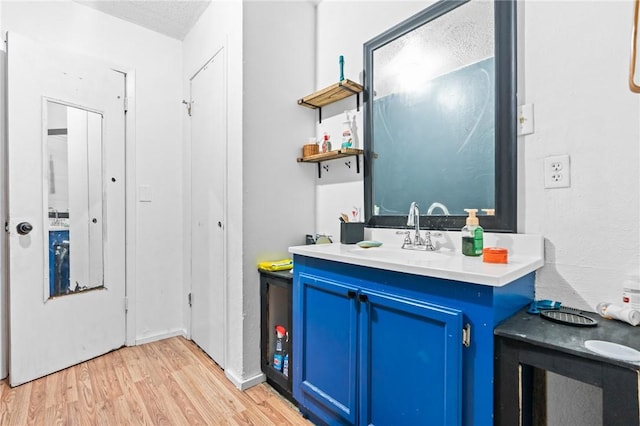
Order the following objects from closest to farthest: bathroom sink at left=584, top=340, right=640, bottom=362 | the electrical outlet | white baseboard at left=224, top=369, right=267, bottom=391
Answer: bathroom sink at left=584, top=340, right=640, bottom=362 → the electrical outlet → white baseboard at left=224, top=369, right=267, bottom=391

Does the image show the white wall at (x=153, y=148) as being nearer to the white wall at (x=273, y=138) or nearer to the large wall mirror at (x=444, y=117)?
the white wall at (x=273, y=138)

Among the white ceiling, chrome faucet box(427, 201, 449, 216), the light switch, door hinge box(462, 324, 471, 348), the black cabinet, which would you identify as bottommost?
the black cabinet

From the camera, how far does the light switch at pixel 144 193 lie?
2400 mm

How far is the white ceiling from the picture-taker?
2.16 m

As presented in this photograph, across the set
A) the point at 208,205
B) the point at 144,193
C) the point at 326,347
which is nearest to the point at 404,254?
the point at 326,347

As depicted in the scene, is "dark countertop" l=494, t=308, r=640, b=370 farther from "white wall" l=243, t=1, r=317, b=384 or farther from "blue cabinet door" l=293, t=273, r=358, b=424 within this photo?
"white wall" l=243, t=1, r=317, b=384

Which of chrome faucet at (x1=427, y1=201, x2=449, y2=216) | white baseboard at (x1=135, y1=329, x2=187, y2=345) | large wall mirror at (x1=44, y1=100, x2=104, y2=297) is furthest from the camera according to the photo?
white baseboard at (x1=135, y1=329, x2=187, y2=345)

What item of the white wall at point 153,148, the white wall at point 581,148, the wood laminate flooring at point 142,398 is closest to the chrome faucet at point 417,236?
the white wall at point 581,148

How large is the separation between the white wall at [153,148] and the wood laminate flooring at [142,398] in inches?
18.8

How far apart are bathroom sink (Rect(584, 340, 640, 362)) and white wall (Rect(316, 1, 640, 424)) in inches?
12.8

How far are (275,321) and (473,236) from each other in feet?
4.11

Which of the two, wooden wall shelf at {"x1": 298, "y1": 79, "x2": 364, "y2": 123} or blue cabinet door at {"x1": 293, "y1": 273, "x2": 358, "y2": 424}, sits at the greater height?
wooden wall shelf at {"x1": 298, "y1": 79, "x2": 364, "y2": 123}

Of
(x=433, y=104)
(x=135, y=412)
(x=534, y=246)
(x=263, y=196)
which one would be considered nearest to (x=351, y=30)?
(x=433, y=104)

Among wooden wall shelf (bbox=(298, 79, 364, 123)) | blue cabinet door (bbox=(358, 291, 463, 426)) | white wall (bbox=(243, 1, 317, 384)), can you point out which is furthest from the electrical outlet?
white wall (bbox=(243, 1, 317, 384))
